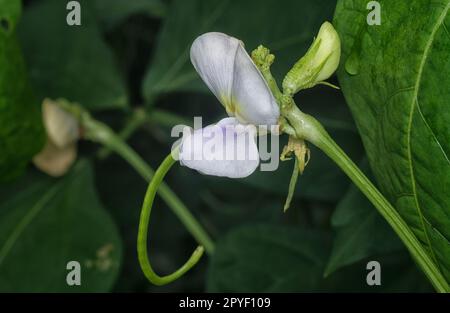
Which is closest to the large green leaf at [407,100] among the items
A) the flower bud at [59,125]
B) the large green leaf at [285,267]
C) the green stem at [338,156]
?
the green stem at [338,156]

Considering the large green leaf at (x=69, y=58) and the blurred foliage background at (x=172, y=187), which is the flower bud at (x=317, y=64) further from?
the large green leaf at (x=69, y=58)

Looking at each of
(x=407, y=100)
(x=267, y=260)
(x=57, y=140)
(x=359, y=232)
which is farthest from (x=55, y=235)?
(x=407, y=100)

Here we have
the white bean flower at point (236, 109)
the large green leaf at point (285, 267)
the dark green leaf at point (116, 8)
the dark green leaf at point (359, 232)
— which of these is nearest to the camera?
the white bean flower at point (236, 109)

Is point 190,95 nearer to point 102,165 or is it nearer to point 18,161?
point 102,165

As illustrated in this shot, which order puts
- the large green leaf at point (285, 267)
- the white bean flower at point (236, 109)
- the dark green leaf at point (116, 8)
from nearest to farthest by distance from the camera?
the white bean flower at point (236, 109)
the large green leaf at point (285, 267)
the dark green leaf at point (116, 8)

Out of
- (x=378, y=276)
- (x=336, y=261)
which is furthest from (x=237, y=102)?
(x=378, y=276)

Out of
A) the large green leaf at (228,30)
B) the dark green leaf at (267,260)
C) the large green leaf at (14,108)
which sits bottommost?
the dark green leaf at (267,260)

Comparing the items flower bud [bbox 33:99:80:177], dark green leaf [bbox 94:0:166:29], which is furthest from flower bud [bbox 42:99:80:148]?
dark green leaf [bbox 94:0:166:29]
